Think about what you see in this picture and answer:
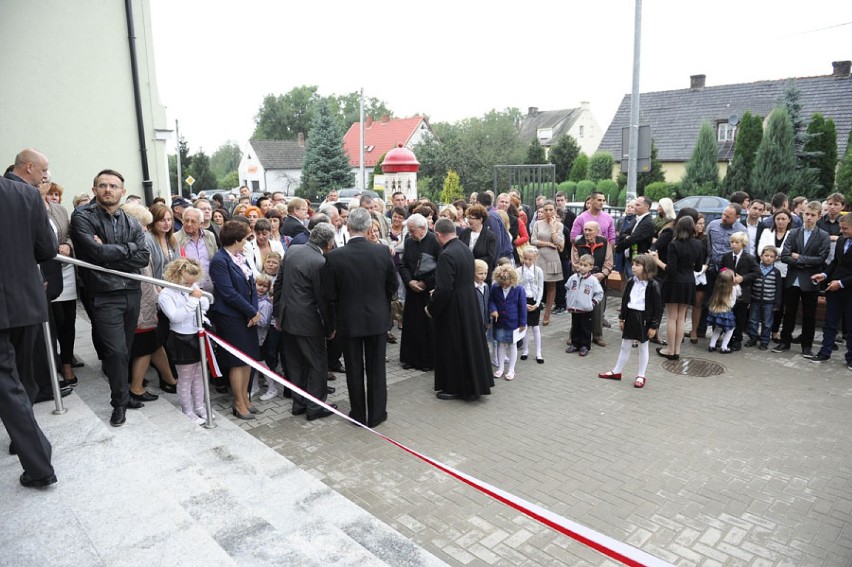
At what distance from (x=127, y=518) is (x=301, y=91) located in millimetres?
86570

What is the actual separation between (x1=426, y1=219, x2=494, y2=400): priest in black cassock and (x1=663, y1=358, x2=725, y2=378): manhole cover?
268cm

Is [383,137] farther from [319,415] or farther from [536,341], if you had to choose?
[319,415]

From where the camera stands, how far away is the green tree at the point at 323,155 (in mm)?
46062

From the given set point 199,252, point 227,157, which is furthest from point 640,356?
point 227,157

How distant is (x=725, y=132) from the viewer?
37.1m

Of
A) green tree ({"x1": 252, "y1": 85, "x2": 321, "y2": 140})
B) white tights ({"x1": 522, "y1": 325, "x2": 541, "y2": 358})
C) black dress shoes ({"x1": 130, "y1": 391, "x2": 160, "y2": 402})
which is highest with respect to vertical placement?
green tree ({"x1": 252, "y1": 85, "x2": 321, "y2": 140})

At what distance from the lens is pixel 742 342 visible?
8711 millimetres

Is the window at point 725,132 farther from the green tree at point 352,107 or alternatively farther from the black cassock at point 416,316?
the green tree at point 352,107

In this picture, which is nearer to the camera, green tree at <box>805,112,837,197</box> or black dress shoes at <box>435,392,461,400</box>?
black dress shoes at <box>435,392,461,400</box>

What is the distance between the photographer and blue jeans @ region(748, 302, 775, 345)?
27.6ft

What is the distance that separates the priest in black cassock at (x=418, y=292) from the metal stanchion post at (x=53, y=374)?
3.90 m

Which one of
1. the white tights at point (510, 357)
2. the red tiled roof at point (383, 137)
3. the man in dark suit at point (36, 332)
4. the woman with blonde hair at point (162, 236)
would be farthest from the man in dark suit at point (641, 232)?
the red tiled roof at point (383, 137)

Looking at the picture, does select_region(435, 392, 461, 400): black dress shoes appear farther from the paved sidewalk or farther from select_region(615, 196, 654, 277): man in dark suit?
select_region(615, 196, 654, 277): man in dark suit

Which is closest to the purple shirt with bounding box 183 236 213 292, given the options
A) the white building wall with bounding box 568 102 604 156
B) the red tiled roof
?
the red tiled roof
